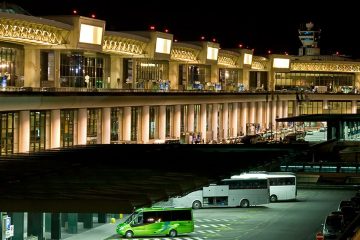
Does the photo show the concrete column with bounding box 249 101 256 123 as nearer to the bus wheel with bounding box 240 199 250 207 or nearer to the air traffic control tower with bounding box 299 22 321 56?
the air traffic control tower with bounding box 299 22 321 56

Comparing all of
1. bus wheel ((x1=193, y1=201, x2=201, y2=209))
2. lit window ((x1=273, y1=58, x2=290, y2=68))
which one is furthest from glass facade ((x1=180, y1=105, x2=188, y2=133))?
lit window ((x1=273, y1=58, x2=290, y2=68))

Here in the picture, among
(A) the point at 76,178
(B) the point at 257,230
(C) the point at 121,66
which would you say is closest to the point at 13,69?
(C) the point at 121,66

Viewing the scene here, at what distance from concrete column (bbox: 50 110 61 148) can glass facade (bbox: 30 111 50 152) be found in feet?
1.00

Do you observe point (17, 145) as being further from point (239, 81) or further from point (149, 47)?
point (239, 81)

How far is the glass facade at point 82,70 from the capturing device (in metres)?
76.2

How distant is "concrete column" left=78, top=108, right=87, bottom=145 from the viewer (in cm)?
6575

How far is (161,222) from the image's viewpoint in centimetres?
4750

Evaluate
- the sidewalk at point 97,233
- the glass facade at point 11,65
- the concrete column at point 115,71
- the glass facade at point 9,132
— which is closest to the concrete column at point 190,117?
the concrete column at point 115,71

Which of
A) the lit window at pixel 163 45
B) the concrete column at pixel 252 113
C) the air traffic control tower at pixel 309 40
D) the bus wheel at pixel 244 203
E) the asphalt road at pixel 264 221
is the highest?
the air traffic control tower at pixel 309 40

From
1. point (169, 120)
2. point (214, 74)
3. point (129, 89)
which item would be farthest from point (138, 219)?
point (214, 74)

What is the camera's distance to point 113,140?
77750mm

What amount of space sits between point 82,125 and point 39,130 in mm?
7050

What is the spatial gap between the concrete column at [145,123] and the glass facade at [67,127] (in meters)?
16.9

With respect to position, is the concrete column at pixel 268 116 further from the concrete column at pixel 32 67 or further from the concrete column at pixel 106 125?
the concrete column at pixel 32 67
